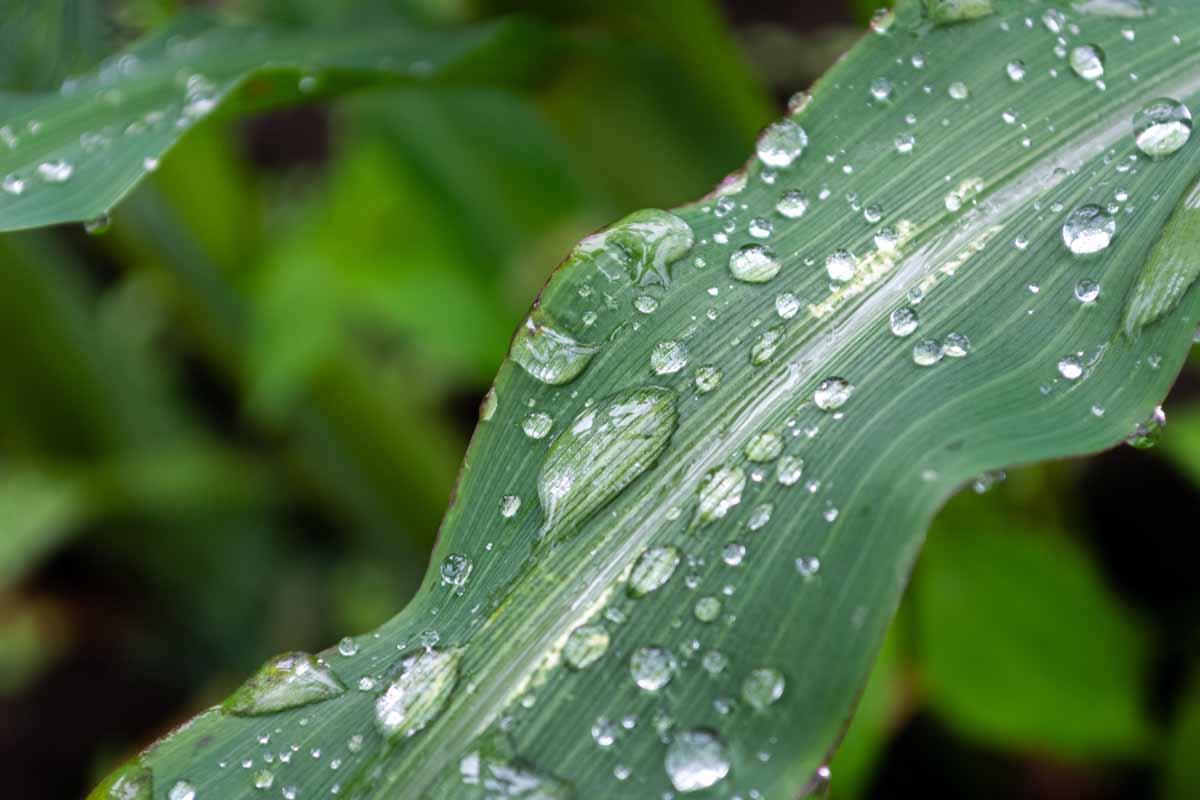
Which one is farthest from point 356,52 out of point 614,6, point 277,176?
point 277,176

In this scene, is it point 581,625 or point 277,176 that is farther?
point 277,176

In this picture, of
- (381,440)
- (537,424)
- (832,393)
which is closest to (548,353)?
(537,424)

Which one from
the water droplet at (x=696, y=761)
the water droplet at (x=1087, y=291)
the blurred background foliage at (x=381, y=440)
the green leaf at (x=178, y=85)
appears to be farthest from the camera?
the blurred background foliage at (x=381, y=440)

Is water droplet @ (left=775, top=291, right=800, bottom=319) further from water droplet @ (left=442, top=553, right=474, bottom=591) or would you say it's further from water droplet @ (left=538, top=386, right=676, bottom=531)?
water droplet @ (left=442, top=553, right=474, bottom=591)

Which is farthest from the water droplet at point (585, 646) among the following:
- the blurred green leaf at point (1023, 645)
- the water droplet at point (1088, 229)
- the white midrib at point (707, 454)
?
the blurred green leaf at point (1023, 645)

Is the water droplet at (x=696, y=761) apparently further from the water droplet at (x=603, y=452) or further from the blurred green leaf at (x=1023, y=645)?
the blurred green leaf at (x=1023, y=645)

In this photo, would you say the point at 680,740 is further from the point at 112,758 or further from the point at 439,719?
the point at 112,758
